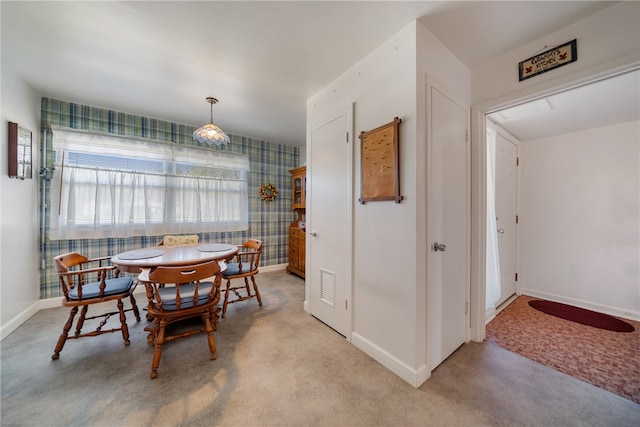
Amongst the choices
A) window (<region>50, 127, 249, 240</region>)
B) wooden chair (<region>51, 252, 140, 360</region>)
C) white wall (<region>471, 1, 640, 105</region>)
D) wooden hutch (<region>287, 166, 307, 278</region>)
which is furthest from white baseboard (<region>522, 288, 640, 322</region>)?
wooden chair (<region>51, 252, 140, 360</region>)

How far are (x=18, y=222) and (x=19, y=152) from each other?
0.72 metres

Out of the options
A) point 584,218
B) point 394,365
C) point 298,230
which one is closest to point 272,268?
point 298,230

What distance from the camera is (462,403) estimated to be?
141 centimetres

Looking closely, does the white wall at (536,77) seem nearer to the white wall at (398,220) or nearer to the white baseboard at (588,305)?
the white wall at (398,220)

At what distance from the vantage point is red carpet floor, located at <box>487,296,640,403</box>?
64.6 inches

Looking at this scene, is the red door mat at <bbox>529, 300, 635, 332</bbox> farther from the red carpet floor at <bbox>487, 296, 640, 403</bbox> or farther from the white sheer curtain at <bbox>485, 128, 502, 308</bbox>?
the white sheer curtain at <bbox>485, 128, 502, 308</bbox>

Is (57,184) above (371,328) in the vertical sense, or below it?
above

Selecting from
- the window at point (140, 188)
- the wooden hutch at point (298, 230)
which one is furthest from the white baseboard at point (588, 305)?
Result: the window at point (140, 188)

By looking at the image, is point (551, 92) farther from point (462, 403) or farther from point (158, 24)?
point (158, 24)

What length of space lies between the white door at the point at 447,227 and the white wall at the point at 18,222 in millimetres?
3823

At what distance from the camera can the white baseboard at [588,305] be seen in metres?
2.56

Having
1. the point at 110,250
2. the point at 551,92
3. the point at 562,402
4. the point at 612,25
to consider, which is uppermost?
the point at 612,25

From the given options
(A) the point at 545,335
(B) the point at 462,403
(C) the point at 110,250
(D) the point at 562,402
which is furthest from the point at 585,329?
(C) the point at 110,250

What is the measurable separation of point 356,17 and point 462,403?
2656 millimetres
